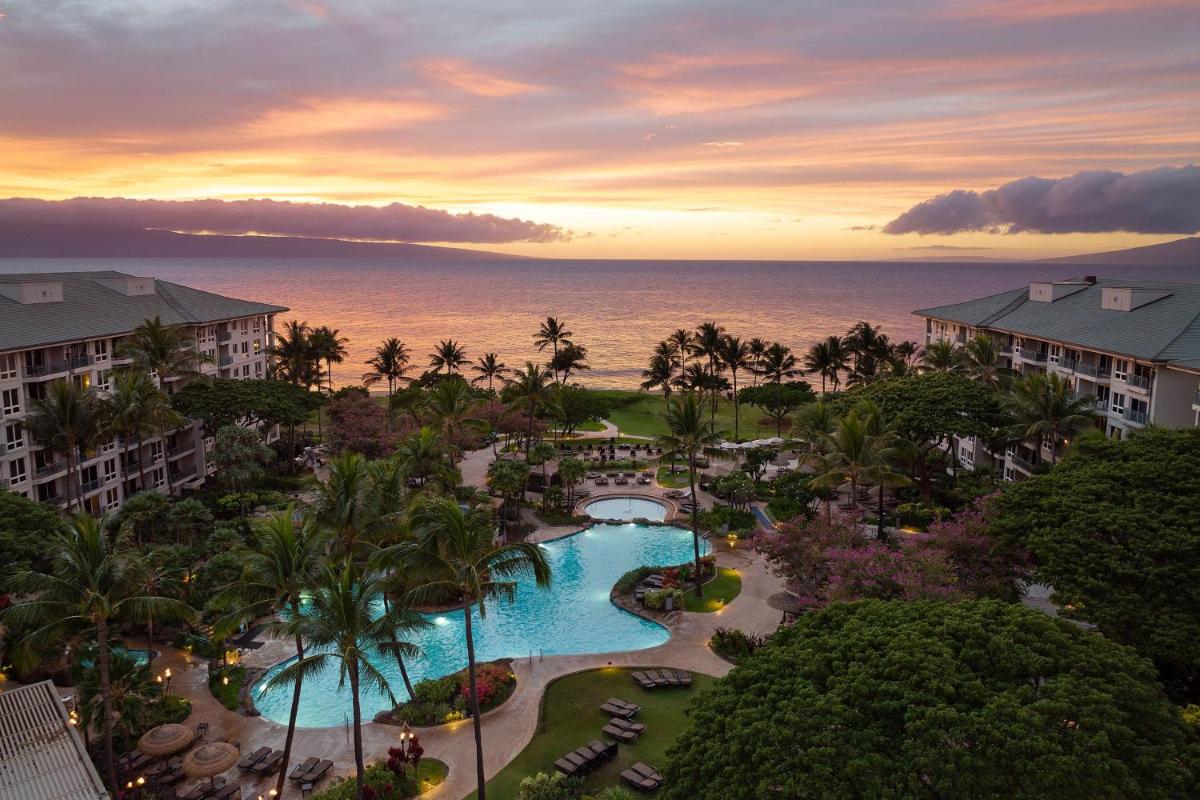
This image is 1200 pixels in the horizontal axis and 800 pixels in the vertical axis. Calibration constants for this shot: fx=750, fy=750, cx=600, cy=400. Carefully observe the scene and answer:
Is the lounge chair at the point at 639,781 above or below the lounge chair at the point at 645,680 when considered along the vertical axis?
above

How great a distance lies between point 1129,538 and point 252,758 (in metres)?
30.6

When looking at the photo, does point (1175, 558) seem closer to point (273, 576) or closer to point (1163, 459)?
point (1163, 459)

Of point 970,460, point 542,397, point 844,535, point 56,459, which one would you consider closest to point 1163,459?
point 844,535

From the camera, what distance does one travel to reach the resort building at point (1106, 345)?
133ft

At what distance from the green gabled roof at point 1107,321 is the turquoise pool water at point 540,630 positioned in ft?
89.6

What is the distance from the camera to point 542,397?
56.2 m

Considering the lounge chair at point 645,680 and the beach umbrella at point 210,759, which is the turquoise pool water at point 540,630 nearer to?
the beach umbrella at point 210,759

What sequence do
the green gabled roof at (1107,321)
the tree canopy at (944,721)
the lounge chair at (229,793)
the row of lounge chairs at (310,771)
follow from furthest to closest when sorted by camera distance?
the green gabled roof at (1107,321) < the row of lounge chairs at (310,771) < the lounge chair at (229,793) < the tree canopy at (944,721)

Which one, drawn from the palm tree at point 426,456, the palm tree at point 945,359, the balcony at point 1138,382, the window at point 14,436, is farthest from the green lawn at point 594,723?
the palm tree at point 945,359

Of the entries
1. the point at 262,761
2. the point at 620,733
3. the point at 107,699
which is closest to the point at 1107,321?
the point at 620,733

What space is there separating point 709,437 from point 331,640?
71.6 ft

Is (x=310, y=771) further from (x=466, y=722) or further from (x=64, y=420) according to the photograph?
(x=64, y=420)

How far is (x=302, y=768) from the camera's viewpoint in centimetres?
2398

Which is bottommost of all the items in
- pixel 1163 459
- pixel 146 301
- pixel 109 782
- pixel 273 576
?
pixel 109 782
